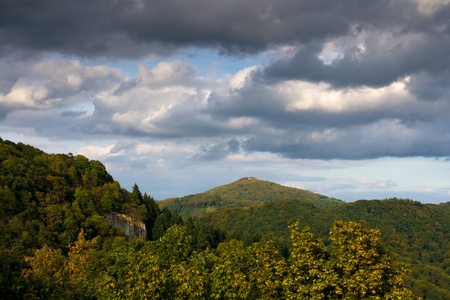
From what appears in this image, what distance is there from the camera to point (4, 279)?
25188 millimetres

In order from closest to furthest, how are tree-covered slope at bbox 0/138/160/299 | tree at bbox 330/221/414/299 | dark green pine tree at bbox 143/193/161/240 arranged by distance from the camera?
tree at bbox 330/221/414/299 < tree-covered slope at bbox 0/138/160/299 < dark green pine tree at bbox 143/193/161/240

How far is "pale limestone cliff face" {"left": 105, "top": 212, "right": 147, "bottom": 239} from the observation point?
108500mm

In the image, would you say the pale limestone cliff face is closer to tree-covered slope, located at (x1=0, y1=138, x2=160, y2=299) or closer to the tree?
tree-covered slope, located at (x1=0, y1=138, x2=160, y2=299)

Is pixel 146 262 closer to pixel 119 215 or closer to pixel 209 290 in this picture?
pixel 209 290

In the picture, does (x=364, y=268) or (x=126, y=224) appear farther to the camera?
(x=126, y=224)

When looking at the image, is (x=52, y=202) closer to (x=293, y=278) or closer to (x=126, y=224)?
(x=126, y=224)

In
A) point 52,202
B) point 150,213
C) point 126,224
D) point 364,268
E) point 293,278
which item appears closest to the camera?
point 364,268

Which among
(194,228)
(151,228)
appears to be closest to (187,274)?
(151,228)

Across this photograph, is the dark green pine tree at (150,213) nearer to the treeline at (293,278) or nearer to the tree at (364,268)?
the treeline at (293,278)

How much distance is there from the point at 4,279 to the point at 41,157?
93.6m

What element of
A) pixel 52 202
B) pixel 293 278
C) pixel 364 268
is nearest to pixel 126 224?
pixel 52 202

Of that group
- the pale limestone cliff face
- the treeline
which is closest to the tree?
the treeline

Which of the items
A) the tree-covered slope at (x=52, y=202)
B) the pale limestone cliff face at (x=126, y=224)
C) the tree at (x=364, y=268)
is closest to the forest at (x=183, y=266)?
the tree at (x=364, y=268)

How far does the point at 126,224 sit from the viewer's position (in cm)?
11238
